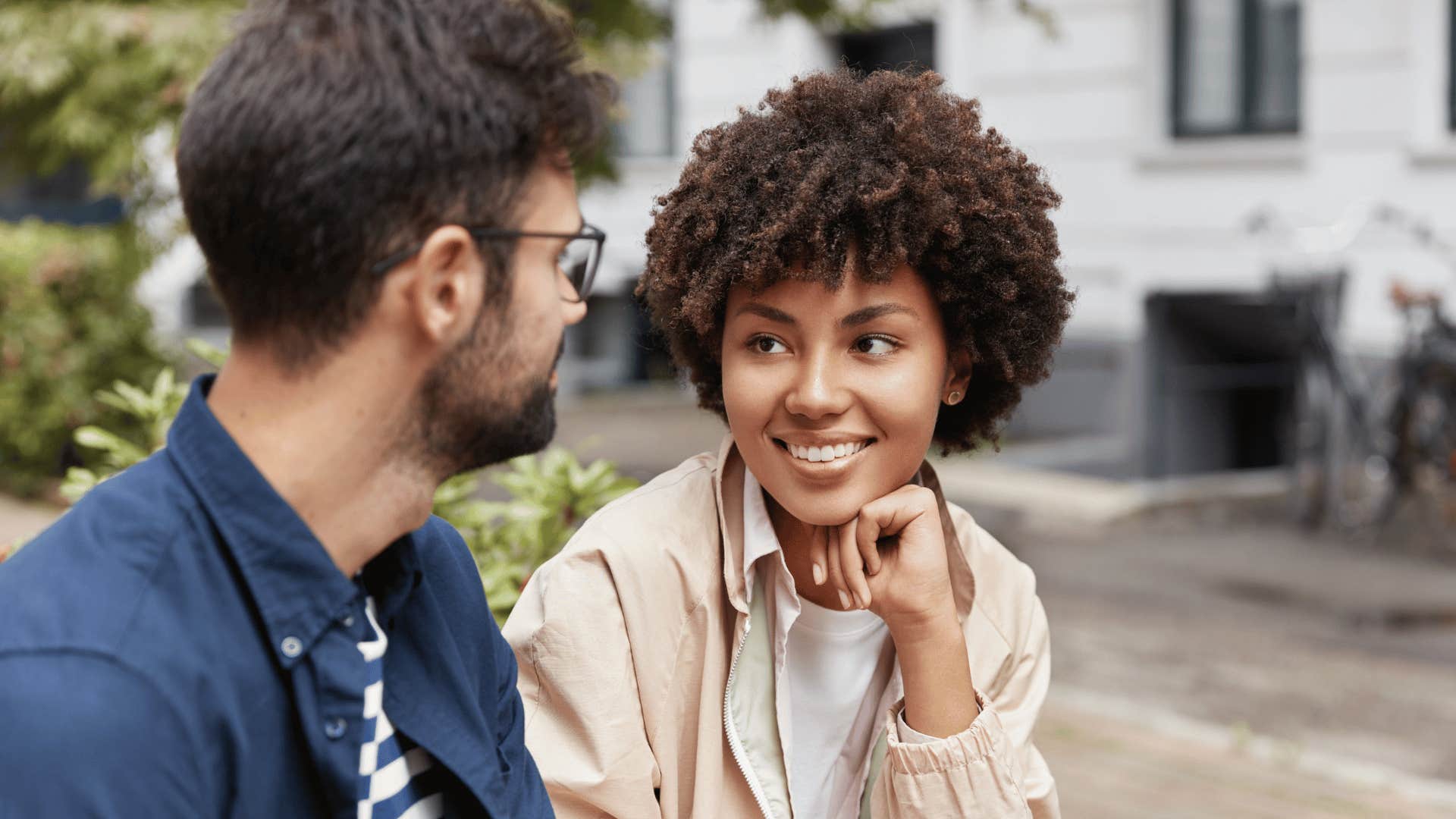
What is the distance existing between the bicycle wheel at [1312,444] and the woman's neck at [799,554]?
273 inches

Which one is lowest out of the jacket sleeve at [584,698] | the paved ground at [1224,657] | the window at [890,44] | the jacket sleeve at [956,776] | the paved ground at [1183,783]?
the paved ground at [1224,657]

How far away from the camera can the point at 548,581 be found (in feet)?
6.41

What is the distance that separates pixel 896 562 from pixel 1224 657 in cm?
435

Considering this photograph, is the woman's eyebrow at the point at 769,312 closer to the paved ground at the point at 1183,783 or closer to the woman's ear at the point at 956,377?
the woman's ear at the point at 956,377

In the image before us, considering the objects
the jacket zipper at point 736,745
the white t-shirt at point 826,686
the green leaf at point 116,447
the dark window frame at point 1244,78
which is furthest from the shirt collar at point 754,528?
the dark window frame at point 1244,78

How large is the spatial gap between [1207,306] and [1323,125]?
4.62 feet

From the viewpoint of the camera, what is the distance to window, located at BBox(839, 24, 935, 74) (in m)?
11.5

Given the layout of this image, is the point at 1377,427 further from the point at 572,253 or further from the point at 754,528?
the point at 572,253

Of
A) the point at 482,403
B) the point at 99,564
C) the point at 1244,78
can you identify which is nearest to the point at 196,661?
the point at 99,564

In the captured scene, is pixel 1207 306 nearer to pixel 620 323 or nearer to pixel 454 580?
pixel 620 323

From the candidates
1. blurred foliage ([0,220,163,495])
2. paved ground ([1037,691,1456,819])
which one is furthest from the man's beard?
blurred foliage ([0,220,163,495])

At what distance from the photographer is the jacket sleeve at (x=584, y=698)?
1874 millimetres

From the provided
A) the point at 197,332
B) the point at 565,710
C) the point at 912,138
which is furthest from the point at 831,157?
the point at 197,332

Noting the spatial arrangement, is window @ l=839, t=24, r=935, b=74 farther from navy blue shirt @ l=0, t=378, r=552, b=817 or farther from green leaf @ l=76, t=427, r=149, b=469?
navy blue shirt @ l=0, t=378, r=552, b=817
